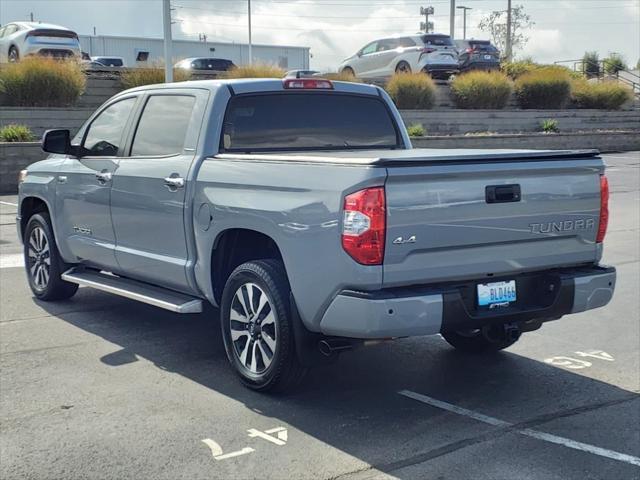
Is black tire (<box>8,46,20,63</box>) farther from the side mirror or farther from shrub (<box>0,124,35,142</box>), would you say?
the side mirror

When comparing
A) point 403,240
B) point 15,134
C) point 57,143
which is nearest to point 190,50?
point 15,134

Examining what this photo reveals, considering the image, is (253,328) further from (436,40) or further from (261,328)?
(436,40)

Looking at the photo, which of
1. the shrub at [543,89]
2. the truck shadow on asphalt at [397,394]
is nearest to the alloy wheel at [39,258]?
Result: the truck shadow on asphalt at [397,394]

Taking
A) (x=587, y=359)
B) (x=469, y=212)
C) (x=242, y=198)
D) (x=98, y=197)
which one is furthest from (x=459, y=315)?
(x=98, y=197)

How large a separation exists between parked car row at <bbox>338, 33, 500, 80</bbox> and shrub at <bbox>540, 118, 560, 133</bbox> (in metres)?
3.27

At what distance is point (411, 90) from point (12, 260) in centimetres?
1851

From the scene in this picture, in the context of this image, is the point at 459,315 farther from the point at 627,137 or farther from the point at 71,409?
the point at 627,137

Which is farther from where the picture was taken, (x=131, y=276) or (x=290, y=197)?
(x=131, y=276)

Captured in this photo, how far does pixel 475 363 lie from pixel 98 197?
3174 mm

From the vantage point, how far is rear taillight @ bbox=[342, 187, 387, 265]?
14.7 ft

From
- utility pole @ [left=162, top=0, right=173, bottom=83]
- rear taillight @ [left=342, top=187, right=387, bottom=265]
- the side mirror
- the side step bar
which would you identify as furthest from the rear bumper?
utility pole @ [left=162, top=0, right=173, bottom=83]

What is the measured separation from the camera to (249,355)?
17.5 feet

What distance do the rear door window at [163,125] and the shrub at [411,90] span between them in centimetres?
2039

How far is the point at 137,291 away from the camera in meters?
6.31
